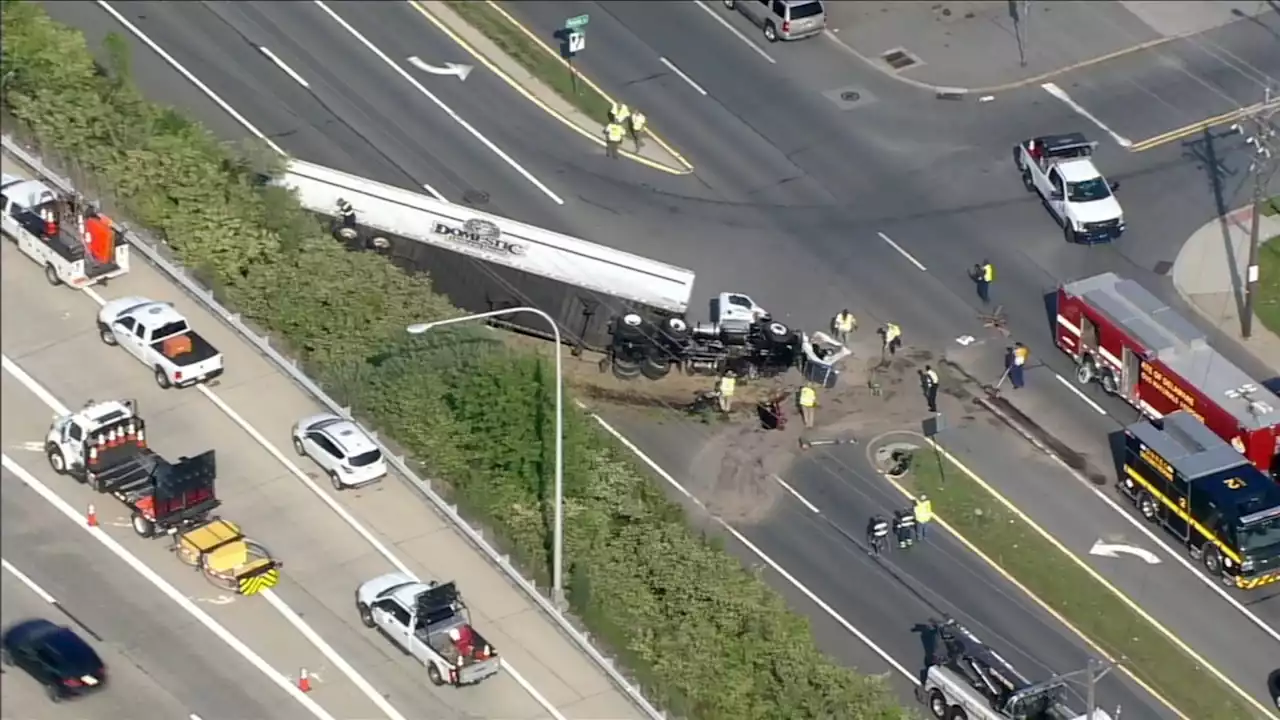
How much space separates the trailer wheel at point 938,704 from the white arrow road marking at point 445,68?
33752 millimetres


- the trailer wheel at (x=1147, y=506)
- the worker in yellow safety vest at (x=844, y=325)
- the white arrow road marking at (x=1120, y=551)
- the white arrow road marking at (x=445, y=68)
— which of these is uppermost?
the white arrow road marking at (x=445, y=68)

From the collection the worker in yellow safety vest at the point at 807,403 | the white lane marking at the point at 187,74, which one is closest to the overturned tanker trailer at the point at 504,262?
the worker in yellow safety vest at the point at 807,403

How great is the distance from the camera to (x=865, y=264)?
284 feet

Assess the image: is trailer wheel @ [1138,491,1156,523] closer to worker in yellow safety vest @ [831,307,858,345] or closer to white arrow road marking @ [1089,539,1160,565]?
white arrow road marking @ [1089,539,1160,565]

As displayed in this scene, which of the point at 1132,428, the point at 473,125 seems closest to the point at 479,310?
the point at 473,125

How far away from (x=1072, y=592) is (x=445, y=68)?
32866mm

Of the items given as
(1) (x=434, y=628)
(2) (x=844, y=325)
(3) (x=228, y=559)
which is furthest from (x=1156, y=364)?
(3) (x=228, y=559)

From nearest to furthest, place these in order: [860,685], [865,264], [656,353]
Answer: [860,685]
[656,353]
[865,264]

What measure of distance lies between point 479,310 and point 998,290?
17.0 meters

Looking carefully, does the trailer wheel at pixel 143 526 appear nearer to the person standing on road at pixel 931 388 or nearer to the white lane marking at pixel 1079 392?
the person standing on road at pixel 931 388

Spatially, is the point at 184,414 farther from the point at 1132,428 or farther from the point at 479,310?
the point at 1132,428

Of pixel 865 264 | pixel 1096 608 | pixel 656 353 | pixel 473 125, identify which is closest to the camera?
pixel 1096 608

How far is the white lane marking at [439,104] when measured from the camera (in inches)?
3541

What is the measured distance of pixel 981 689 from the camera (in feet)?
227
